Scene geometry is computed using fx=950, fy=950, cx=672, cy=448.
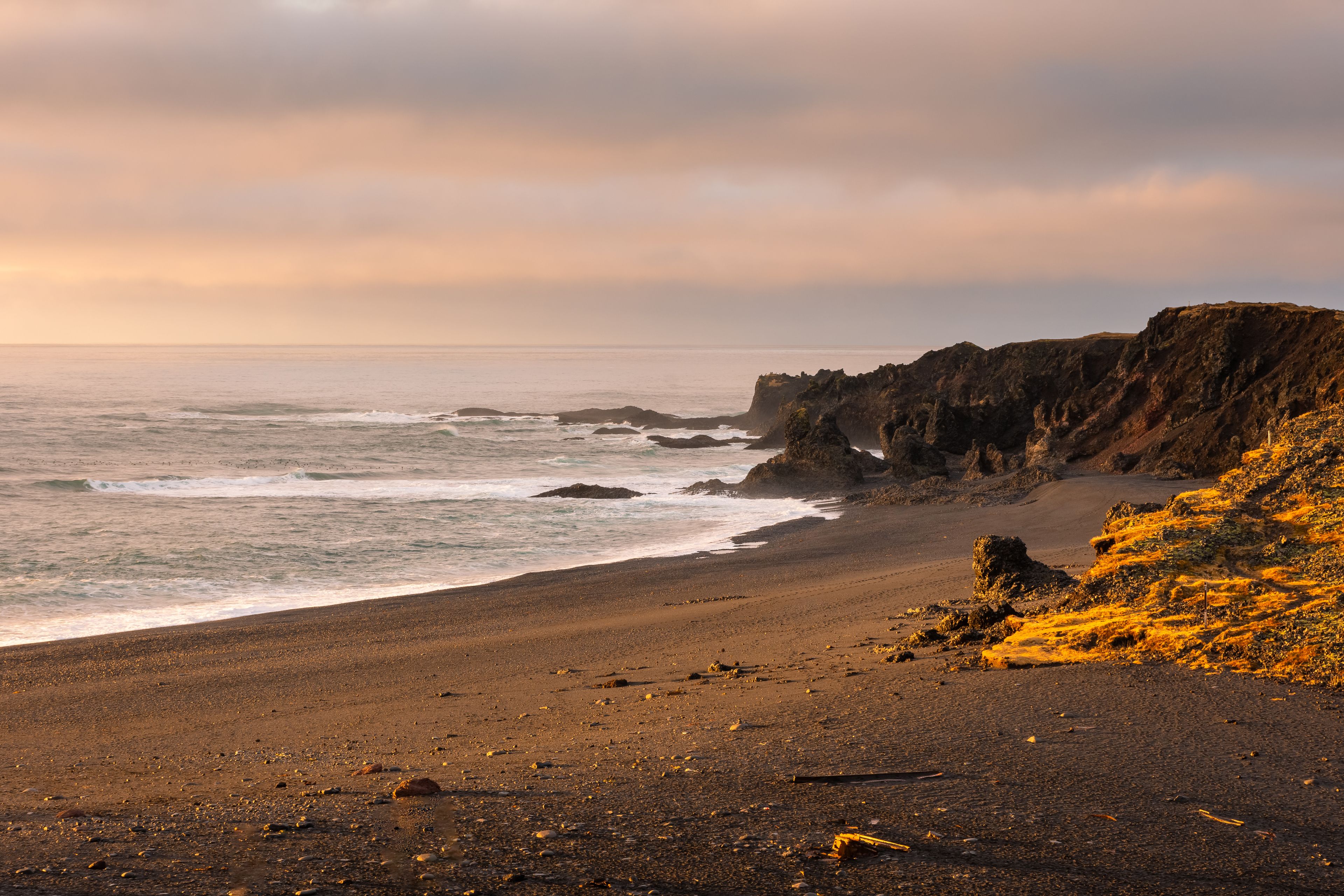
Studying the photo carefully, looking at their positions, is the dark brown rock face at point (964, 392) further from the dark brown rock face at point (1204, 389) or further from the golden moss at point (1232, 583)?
the golden moss at point (1232, 583)

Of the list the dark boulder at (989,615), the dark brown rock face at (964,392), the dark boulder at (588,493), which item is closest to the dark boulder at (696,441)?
the dark brown rock face at (964,392)

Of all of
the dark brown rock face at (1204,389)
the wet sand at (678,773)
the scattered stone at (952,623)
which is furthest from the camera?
the dark brown rock face at (1204,389)

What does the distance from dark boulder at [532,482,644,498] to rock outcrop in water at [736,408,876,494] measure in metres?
4.34

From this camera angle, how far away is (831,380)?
60.5 m

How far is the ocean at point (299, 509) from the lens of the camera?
20422mm

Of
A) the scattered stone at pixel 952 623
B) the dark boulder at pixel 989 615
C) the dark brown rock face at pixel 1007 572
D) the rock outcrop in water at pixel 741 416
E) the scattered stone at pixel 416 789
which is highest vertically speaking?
the rock outcrop in water at pixel 741 416

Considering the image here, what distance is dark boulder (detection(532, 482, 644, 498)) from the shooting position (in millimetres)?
35031

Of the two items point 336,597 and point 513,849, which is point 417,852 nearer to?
point 513,849

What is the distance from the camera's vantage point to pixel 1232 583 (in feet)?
27.7

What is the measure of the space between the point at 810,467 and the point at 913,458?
4.10 meters

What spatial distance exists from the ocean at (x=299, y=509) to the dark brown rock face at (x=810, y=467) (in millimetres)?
1817

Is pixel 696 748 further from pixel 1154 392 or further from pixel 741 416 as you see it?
pixel 741 416

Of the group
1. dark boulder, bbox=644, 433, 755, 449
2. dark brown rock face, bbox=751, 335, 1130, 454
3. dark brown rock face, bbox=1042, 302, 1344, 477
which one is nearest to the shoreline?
dark brown rock face, bbox=1042, 302, 1344, 477

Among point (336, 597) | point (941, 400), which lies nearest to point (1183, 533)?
point (336, 597)
